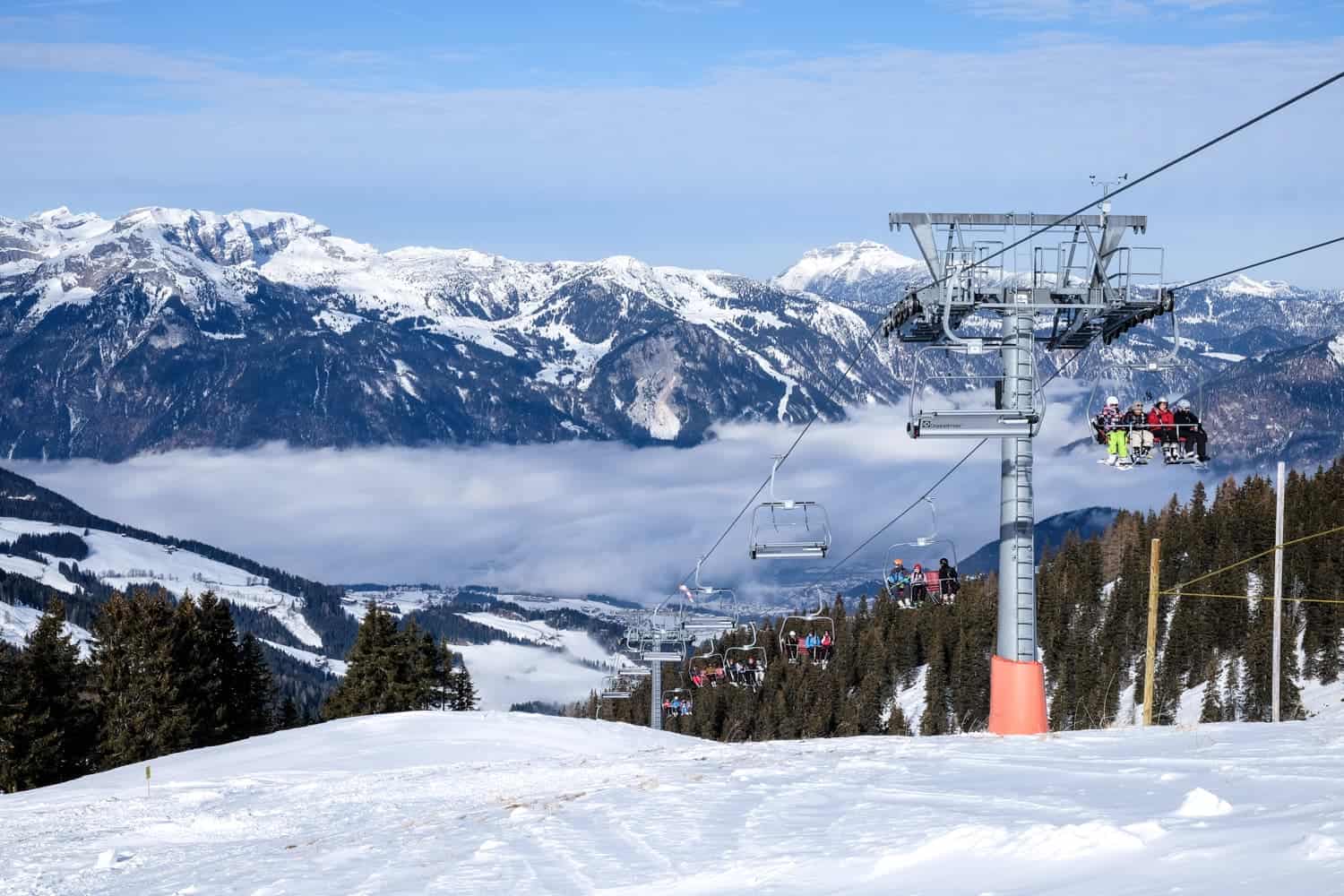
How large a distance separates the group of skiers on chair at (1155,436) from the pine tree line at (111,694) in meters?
51.3

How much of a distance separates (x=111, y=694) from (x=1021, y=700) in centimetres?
5282

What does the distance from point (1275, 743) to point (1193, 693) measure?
96.9 metres

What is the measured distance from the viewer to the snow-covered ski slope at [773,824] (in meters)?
13.3

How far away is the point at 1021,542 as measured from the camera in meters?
27.3

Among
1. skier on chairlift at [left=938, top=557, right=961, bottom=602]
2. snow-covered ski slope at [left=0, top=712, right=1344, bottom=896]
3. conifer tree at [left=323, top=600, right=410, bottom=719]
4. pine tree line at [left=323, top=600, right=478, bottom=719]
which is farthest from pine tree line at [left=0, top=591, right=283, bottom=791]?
skier on chairlift at [left=938, top=557, right=961, bottom=602]

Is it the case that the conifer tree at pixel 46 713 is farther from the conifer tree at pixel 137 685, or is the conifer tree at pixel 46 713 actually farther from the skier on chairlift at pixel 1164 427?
the skier on chairlift at pixel 1164 427

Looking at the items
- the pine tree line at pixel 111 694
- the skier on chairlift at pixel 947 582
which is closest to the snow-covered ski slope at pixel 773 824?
the skier on chairlift at pixel 947 582

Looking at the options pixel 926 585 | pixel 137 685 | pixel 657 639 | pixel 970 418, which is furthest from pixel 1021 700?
pixel 137 685

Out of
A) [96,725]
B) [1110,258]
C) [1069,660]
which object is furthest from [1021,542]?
[1069,660]

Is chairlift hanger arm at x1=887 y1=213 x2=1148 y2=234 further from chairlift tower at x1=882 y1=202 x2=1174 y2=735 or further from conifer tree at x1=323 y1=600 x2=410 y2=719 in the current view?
conifer tree at x1=323 y1=600 x2=410 y2=719

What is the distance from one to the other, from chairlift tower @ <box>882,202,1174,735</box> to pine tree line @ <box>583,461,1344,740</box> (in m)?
64.5

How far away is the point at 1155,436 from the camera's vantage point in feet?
95.7

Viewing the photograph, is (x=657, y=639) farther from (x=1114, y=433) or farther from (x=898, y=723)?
(x=898, y=723)

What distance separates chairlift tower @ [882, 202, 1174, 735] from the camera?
26938 millimetres
